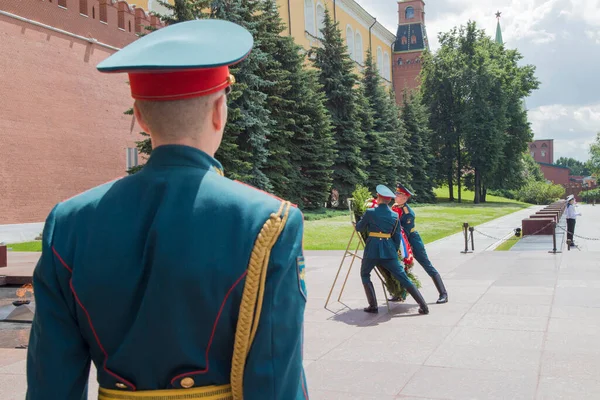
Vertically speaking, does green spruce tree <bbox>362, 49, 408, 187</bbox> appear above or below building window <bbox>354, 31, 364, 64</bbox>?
below

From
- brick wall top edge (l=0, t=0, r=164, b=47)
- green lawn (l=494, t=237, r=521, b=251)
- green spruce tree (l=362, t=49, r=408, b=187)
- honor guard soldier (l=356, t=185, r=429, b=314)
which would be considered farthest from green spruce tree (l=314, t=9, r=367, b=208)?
honor guard soldier (l=356, t=185, r=429, b=314)

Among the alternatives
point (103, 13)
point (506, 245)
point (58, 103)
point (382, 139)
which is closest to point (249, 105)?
point (103, 13)

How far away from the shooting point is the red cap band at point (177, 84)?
1617 millimetres

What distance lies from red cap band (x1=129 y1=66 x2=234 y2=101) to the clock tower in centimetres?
A: 7811

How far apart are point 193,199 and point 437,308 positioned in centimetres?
773

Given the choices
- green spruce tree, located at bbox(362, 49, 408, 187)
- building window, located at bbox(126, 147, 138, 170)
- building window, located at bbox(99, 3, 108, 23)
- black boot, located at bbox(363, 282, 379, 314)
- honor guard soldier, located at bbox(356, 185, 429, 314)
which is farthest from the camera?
green spruce tree, located at bbox(362, 49, 408, 187)

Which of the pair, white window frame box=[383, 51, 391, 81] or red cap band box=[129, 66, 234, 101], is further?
white window frame box=[383, 51, 391, 81]

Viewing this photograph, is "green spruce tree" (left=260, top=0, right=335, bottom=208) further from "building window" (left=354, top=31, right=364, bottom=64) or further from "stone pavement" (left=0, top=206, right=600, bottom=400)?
"building window" (left=354, top=31, right=364, bottom=64)

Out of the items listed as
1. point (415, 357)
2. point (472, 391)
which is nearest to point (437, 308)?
point (415, 357)

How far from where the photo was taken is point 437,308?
8820 mm

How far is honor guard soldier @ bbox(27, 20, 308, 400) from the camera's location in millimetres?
1539

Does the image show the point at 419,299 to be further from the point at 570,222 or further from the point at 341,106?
the point at 341,106

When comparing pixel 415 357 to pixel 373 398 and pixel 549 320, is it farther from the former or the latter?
pixel 549 320

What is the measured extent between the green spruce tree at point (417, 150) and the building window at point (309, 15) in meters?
10.4
